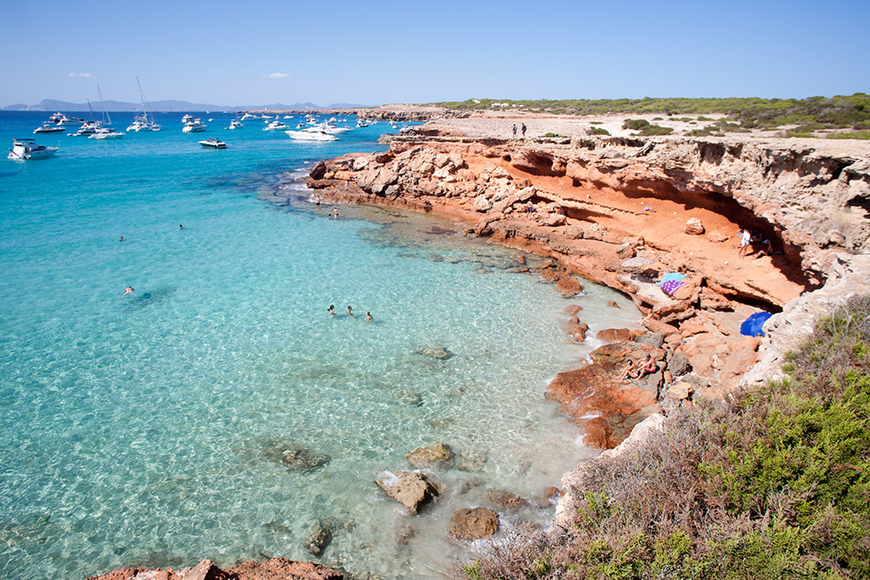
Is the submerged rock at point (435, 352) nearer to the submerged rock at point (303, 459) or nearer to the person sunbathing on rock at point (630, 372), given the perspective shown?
the submerged rock at point (303, 459)

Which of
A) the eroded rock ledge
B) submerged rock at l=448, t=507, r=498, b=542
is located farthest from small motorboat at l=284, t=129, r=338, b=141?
submerged rock at l=448, t=507, r=498, b=542

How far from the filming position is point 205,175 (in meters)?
41.7

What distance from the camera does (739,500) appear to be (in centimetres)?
512

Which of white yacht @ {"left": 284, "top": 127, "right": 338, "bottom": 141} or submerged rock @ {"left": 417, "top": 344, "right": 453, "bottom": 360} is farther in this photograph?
white yacht @ {"left": 284, "top": 127, "right": 338, "bottom": 141}

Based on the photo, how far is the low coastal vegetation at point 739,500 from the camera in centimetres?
442

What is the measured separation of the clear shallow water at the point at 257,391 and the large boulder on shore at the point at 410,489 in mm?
247

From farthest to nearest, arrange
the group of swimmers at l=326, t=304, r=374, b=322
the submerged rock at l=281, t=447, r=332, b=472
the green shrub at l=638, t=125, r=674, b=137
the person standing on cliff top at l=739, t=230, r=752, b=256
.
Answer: the green shrub at l=638, t=125, r=674, b=137, the person standing on cliff top at l=739, t=230, r=752, b=256, the group of swimmers at l=326, t=304, r=374, b=322, the submerged rock at l=281, t=447, r=332, b=472

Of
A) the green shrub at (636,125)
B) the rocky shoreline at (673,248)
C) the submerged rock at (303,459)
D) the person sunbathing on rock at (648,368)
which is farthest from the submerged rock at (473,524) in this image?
the green shrub at (636,125)

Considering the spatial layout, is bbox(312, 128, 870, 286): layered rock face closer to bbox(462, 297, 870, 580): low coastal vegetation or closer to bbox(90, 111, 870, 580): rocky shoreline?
bbox(90, 111, 870, 580): rocky shoreline

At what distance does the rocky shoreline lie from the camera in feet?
30.6

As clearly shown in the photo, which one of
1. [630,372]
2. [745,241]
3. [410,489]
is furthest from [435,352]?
[745,241]

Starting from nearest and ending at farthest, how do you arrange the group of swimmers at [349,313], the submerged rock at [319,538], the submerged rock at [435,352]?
1. the submerged rock at [319,538]
2. the submerged rock at [435,352]
3. the group of swimmers at [349,313]

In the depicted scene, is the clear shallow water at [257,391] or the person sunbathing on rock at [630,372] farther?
the person sunbathing on rock at [630,372]

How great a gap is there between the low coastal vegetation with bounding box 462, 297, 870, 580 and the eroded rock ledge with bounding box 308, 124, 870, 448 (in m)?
2.91
